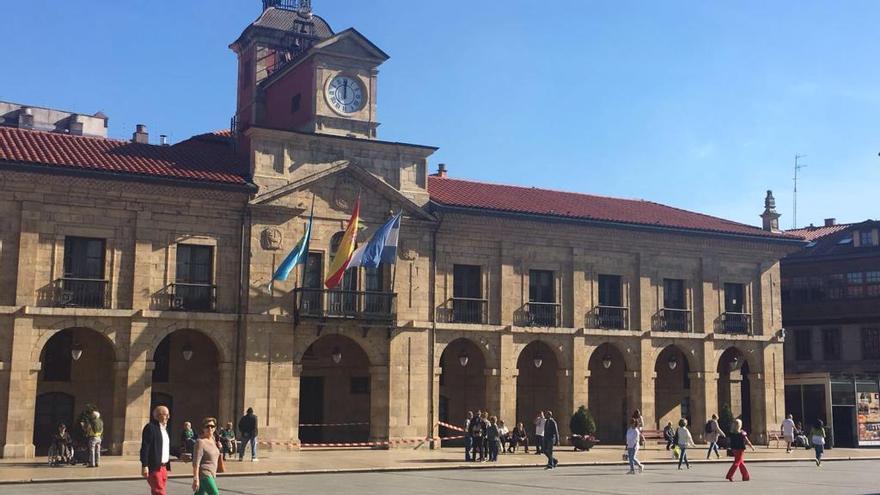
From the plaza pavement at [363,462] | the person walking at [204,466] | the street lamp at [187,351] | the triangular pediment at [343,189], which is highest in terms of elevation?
the triangular pediment at [343,189]

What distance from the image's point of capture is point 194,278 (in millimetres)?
35031

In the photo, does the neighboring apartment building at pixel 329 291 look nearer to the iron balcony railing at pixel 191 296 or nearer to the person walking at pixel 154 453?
the iron balcony railing at pixel 191 296

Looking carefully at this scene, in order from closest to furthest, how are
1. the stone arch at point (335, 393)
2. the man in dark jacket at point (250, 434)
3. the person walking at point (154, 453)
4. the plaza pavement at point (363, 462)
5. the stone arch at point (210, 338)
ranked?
the person walking at point (154, 453), the plaza pavement at point (363, 462), the man in dark jacket at point (250, 434), the stone arch at point (210, 338), the stone arch at point (335, 393)

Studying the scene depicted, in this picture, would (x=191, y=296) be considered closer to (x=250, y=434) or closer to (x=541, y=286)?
(x=250, y=434)

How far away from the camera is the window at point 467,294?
39594 mm

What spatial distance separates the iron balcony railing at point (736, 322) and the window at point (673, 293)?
2149 millimetres

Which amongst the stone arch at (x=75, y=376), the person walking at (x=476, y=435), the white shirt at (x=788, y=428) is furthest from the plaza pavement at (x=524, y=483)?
the stone arch at (x=75, y=376)

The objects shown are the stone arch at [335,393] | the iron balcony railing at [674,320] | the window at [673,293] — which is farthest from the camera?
the window at [673,293]

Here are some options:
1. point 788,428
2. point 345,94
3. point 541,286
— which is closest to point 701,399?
point 788,428

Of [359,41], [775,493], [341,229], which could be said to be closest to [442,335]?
[341,229]

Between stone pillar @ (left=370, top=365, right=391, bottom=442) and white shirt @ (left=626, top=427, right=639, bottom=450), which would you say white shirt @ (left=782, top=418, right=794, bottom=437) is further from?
stone pillar @ (left=370, top=365, right=391, bottom=442)

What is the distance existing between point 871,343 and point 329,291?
3351cm

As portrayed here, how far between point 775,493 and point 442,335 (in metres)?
18.5

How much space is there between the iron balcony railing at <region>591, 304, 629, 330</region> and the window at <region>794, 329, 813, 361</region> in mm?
20652
